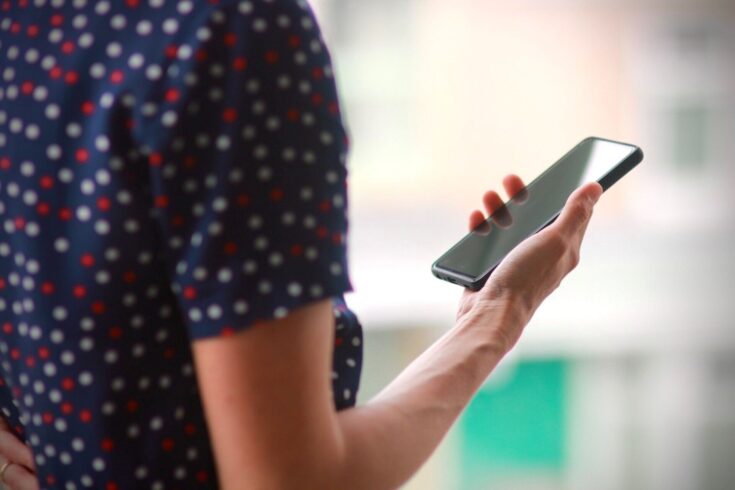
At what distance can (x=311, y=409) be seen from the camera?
432 mm

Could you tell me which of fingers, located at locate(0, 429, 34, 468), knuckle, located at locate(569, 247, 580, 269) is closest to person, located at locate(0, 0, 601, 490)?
fingers, located at locate(0, 429, 34, 468)

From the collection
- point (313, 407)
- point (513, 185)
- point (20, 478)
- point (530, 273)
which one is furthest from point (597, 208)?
point (313, 407)

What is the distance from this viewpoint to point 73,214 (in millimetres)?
440

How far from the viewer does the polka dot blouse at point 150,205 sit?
41cm

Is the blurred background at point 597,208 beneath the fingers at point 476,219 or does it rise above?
beneath

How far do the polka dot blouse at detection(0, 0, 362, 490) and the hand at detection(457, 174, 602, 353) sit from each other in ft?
0.79

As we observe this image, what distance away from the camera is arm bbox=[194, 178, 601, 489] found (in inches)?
16.3

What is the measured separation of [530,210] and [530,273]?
156 millimetres

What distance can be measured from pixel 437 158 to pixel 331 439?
9.68ft

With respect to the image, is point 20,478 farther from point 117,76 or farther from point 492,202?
point 492,202

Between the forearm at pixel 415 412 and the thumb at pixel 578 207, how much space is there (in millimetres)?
165

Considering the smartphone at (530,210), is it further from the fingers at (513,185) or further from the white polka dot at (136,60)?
the white polka dot at (136,60)

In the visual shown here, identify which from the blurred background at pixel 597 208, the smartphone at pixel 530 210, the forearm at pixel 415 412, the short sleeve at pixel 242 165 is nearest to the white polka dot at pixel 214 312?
the short sleeve at pixel 242 165

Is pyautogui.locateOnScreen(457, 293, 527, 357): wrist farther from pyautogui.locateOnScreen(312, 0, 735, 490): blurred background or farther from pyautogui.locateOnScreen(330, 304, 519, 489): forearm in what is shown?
pyautogui.locateOnScreen(312, 0, 735, 490): blurred background
